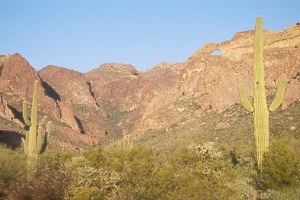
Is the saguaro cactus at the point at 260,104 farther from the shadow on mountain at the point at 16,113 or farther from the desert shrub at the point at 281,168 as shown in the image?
the shadow on mountain at the point at 16,113

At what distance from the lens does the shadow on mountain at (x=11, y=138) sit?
6667 cm

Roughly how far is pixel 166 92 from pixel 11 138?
59637mm

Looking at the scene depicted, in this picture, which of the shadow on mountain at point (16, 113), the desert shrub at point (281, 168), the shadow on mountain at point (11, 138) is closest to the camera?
the desert shrub at point (281, 168)

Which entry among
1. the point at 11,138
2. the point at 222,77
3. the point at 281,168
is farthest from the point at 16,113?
the point at 281,168

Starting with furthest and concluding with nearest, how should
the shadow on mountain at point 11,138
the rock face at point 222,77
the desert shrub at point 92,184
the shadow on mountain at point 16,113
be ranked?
1. the shadow on mountain at point 16,113
2. the rock face at point 222,77
3. the shadow on mountain at point 11,138
4. the desert shrub at point 92,184

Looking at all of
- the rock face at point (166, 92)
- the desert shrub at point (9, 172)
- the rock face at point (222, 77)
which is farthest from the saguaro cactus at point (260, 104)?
the rock face at point (222, 77)

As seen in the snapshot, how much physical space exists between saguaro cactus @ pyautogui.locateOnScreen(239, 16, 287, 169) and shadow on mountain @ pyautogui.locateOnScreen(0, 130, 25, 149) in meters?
55.8

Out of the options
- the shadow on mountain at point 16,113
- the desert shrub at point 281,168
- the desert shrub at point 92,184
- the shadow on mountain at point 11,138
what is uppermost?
the shadow on mountain at point 16,113

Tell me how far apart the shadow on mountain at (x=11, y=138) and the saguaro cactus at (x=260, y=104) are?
55773 millimetres

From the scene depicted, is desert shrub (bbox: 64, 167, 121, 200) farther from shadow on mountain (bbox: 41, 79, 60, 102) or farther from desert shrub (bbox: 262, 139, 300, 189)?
shadow on mountain (bbox: 41, 79, 60, 102)

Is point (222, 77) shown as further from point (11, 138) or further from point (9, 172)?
point (9, 172)

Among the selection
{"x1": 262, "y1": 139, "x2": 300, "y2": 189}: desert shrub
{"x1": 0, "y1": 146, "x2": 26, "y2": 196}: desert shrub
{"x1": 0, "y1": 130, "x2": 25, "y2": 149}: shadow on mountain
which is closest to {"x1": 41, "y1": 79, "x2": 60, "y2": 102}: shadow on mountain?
{"x1": 0, "y1": 130, "x2": 25, "y2": 149}: shadow on mountain

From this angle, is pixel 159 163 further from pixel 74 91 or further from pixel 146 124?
pixel 74 91

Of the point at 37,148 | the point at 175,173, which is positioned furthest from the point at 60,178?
the point at 37,148
